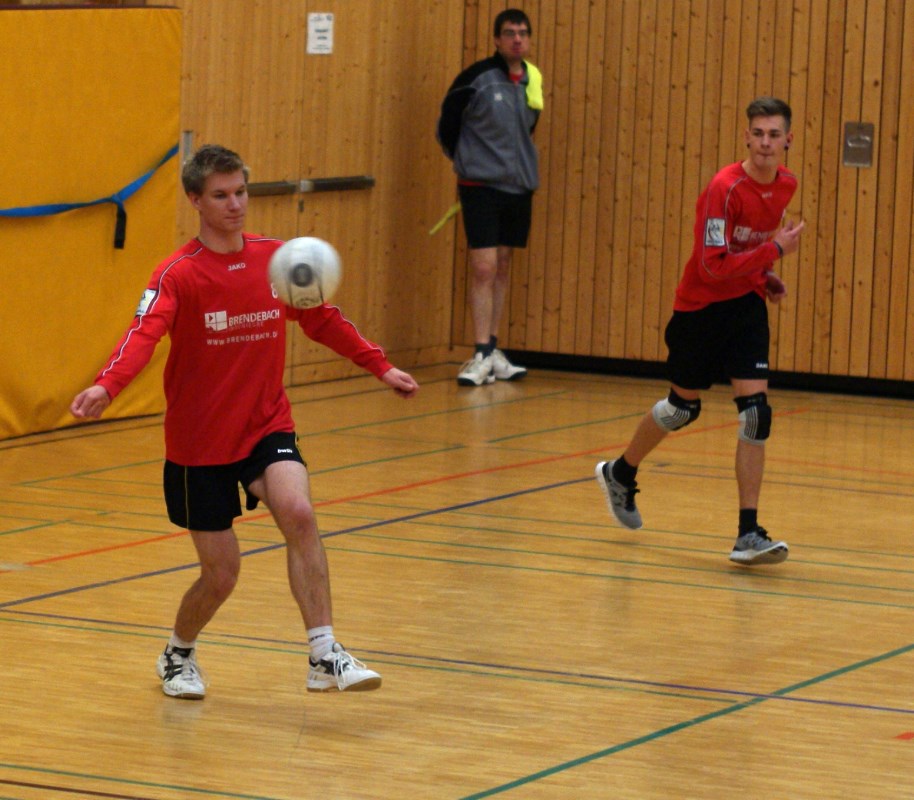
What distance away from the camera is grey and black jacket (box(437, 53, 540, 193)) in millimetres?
12781

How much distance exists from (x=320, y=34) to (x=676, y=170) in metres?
2.76

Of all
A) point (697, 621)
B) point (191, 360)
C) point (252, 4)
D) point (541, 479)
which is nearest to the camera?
point (191, 360)

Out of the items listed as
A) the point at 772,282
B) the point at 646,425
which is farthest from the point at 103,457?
the point at 772,282

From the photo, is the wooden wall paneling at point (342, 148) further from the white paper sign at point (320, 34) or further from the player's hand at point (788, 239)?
the player's hand at point (788, 239)

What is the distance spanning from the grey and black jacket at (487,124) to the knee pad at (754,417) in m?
5.46

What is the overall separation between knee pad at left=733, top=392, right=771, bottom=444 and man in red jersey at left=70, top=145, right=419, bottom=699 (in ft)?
7.86

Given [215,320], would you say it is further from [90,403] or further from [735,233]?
[735,233]

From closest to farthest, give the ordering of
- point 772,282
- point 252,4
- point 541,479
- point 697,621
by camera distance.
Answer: point 697,621, point 772,282, point 541,479, point 252,4

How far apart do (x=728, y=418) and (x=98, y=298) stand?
13.0 ft

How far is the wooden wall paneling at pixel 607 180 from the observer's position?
1351 cm

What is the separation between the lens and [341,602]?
6.80 m

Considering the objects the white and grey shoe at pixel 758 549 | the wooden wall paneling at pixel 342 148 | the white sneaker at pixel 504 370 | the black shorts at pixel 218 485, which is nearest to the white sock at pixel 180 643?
the black shorts at pixel 218 485

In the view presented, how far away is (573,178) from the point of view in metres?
13.8

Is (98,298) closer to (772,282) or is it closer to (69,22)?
(69,22)
